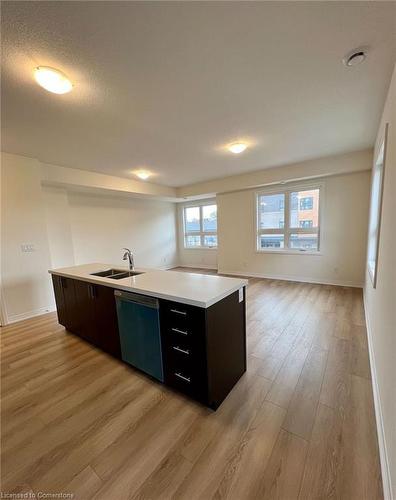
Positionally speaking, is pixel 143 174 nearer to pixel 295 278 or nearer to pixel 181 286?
pixel 181 286

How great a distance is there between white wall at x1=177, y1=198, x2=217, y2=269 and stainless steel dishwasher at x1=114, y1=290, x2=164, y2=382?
4.99m

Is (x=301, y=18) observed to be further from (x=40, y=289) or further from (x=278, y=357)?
(x=40, y=289)

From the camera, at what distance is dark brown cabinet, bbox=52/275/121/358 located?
2.13m

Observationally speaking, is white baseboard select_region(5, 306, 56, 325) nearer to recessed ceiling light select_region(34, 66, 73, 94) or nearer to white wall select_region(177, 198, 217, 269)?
recessed ceiling light select_region(34, 66, 73, 94)

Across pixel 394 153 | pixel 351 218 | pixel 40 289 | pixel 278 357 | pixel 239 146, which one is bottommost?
pixel 278 357

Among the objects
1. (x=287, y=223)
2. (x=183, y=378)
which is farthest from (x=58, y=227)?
(x=287, y=223)

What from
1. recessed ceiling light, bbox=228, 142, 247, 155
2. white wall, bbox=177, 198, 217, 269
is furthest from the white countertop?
white wall, bbox=177, 198, 217, 269

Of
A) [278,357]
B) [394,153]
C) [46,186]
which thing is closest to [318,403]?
[278,357]

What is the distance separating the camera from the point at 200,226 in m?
7.06

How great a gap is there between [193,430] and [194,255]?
5.93 meters

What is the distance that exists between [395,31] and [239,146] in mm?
1915

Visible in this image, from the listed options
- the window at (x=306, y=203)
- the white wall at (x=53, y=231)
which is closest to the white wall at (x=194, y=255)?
the white wall at (x=53, y=231)

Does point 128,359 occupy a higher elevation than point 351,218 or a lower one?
lower

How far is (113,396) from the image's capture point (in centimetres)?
173
